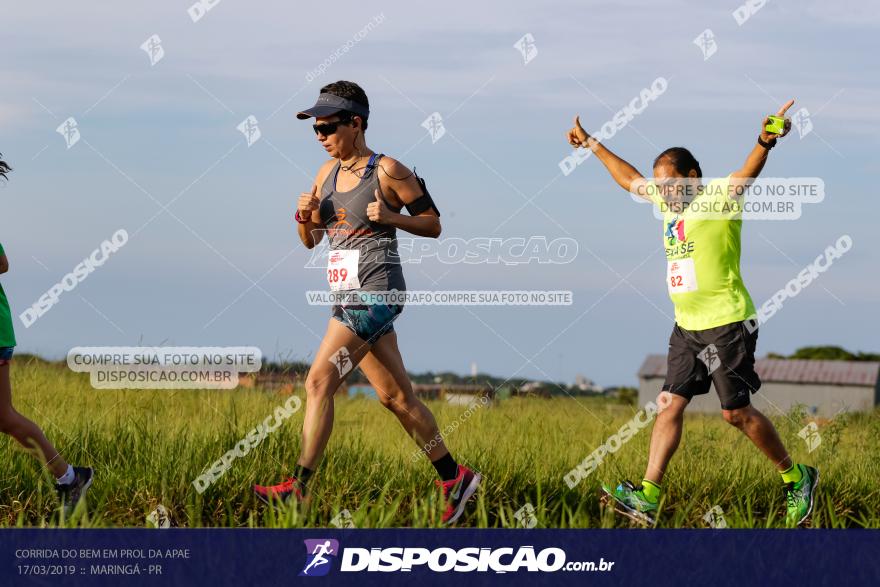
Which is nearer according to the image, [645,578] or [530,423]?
[645,578]

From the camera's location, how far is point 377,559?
505 centimetres

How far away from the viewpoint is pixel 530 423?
8594 millimetres

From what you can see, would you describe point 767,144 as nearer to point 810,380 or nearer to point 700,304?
point 700,304

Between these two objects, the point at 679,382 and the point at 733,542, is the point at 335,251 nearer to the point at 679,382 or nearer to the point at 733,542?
the point at 679,382

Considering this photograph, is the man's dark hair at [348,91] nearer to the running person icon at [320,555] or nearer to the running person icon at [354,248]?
the running person icon at [354,248]

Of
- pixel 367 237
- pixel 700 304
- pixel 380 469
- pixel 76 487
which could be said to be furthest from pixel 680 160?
pixel 76 487

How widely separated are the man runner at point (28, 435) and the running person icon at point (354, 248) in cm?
116

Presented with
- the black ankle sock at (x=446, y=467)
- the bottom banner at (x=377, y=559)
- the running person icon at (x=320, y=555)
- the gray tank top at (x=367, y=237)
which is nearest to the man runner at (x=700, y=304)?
the black ankle sock at (x=446, y=467)

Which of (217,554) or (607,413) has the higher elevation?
(607,413)

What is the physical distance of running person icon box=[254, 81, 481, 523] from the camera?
6.03 m

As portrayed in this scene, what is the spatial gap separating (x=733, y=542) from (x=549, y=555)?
3.50 ft

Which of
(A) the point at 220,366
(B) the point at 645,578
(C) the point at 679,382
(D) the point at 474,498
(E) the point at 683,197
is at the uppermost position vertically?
(E) the point at 683,197

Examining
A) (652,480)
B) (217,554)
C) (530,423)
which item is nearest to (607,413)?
(530,423)

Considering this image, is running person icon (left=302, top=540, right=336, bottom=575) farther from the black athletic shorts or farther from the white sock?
the black athletic shorts
